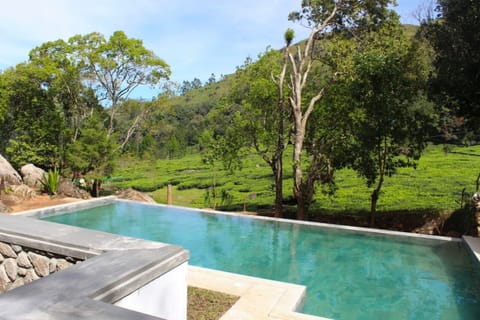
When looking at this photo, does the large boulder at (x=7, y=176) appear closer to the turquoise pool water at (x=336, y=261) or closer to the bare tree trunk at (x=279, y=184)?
the turquoise pool water at (x=336, y=261)

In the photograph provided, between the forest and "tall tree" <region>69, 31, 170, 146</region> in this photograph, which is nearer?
the forest

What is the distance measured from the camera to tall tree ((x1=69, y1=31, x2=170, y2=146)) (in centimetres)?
1537

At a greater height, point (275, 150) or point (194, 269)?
point (275, 150)

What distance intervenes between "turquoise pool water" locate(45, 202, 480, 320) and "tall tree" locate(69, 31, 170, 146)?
8.65m

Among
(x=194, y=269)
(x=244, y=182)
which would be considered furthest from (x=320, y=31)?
(x=244, y=182)

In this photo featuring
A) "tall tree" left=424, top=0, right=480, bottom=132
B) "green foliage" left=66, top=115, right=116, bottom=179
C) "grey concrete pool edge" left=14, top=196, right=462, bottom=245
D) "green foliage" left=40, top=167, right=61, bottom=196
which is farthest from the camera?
"green foliage" left=66, top=115, right=116, bottom=179

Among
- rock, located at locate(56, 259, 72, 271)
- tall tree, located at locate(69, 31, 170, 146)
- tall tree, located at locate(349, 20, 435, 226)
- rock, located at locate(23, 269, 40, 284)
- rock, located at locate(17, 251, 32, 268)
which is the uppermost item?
tall tree, located at locate(69, 31, 170, 146)

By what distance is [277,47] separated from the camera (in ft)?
37.2

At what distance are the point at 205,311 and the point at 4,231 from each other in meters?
1.94

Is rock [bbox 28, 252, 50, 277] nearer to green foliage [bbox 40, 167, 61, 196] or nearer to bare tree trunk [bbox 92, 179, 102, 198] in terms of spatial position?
green foliage [bbox 40, 167, 61, 196]

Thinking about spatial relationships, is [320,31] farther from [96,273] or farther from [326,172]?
[96,273]

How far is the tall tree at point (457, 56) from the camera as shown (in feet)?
23.0

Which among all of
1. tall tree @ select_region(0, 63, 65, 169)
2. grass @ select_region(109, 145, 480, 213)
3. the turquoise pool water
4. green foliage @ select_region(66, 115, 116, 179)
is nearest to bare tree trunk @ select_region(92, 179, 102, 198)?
green foliage @ select_region(66, 115, 116, 179)

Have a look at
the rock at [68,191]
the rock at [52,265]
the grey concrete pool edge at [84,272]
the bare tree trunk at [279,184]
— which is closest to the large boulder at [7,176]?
the rock at [68,191]
